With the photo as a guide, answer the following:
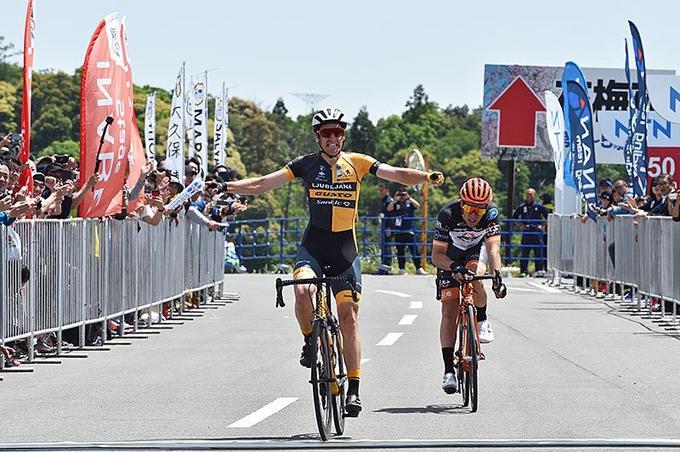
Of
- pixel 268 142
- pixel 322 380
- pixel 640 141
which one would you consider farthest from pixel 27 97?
pixel 268 142

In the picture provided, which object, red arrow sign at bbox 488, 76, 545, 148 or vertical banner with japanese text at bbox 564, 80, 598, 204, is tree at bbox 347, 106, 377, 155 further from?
vertical banner with japanese text at bbox 564, 80, 598, 204

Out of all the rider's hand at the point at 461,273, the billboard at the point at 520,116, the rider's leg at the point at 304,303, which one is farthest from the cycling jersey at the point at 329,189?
the billboard at the point at 520,116

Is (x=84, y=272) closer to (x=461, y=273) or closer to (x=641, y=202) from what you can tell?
(x=461, y=273)

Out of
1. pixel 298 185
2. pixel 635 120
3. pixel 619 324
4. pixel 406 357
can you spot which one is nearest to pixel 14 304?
pixel 406 357

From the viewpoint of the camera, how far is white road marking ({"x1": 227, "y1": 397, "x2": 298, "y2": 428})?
11148mm

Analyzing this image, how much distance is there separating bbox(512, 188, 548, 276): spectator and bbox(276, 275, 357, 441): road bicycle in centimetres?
2989

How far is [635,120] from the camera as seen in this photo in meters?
28.2

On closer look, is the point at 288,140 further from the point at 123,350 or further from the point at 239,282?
the point at 123,350

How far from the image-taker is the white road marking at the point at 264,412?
11148 millimetres

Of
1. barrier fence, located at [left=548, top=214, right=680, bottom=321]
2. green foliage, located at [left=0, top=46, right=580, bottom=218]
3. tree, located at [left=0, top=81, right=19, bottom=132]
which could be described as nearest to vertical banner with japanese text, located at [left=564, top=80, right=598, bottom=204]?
barrier fence, located at [left=548, top=214, right=680, bottom=321]

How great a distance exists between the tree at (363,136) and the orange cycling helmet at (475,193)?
12557 centimetres

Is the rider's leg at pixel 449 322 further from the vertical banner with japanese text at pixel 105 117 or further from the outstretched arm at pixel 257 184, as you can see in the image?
the vertical banner with japanese text at pixel 105 117

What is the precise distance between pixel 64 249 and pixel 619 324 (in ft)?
29.9

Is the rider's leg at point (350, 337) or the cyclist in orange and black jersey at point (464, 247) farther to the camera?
the cyclist in orange and black jersey at point (464, 247)
